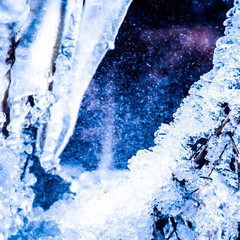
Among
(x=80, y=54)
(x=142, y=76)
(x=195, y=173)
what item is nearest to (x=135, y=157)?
(x=195, y=173)

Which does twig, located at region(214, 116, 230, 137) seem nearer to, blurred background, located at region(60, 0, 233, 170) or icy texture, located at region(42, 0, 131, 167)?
icy texture, located at region(42, 0, 131, 167)

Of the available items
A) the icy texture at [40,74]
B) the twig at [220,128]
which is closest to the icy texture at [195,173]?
the twig at [220,128]

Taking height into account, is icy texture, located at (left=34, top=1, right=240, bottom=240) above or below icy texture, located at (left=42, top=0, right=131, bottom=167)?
below

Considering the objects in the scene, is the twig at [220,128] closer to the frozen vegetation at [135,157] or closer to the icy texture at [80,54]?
the frozen vegetation at [135,157]

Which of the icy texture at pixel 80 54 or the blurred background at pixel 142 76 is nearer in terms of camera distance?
the icy texture at pixel 80 54

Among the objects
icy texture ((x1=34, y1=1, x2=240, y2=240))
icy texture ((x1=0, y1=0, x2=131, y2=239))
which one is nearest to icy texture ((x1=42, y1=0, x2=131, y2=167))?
icy texture ((x1=0, y1=0, x2=131, y2=239))

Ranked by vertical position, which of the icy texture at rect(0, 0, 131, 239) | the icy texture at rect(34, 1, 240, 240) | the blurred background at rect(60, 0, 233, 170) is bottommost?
the icy texture at rect(34, 1, 240, 240)

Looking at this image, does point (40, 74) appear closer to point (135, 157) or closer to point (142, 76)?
point (135, 157)
